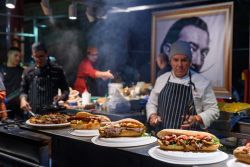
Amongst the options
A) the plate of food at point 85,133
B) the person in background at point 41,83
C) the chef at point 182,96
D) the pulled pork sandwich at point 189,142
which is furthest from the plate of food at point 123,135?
the person in background at point 41,83

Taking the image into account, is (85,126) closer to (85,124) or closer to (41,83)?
(85,124)

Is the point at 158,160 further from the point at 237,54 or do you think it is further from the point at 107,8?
the point at 237,54

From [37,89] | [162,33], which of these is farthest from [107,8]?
[37,89]

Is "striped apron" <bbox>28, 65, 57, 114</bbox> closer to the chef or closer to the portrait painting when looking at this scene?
the chef

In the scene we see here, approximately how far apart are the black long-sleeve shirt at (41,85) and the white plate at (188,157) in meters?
3.05

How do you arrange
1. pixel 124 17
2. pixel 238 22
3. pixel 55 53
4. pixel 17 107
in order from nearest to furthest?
pixel 17 107 → pixel 238 22 → pixel 124 17 → pixel 55 53

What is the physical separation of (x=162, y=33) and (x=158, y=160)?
5.41 m

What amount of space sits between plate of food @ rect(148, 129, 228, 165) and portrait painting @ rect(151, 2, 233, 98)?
419 centimetres

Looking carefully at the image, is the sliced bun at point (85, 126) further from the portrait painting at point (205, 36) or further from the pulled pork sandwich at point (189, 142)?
the portrait painting at point (205, 36)

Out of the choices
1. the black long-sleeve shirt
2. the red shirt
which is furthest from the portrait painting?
the black long-sleeve shirt

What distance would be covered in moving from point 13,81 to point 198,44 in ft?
11.4

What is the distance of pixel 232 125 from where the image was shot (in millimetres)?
4086

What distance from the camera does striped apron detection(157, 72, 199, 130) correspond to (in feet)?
10.9

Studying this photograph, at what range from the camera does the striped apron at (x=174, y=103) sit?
10.9ft
